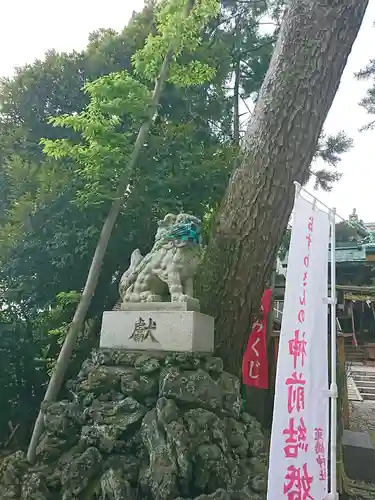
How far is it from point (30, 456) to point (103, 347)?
3.23ft

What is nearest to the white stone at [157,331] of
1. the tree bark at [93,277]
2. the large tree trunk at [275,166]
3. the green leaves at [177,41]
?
the tree bark at [93,277]

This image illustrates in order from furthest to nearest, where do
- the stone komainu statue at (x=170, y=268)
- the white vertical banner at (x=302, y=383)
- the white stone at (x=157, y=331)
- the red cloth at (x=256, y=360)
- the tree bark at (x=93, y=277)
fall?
the red cloth at (x=256, y=360) → the tree bark at (x=93, y=277) → the stone komainu statue at (x=170, y=268) → the white stone at (x=157, y=331) → the white vertical banner at (x=302, y=383)

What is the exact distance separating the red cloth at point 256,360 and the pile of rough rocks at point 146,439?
1205 millimetres

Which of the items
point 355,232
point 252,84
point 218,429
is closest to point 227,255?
point 218,429

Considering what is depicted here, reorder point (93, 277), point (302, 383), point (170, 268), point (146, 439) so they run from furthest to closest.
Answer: point (93, 277)
point (170, 268)
point (146, 439)
point (302, 383)

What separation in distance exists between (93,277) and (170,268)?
1.06 meters

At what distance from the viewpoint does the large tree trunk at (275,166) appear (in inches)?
174

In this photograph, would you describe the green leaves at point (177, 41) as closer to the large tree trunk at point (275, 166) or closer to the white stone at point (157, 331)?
the large tree trunk at point (275, 166)

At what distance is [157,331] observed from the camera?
10.4ft

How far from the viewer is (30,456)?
3.34 meters

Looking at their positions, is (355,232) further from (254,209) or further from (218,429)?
(218,429)

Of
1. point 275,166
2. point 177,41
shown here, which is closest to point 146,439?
point 275,166

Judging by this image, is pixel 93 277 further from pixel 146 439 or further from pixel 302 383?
pixel 302 383

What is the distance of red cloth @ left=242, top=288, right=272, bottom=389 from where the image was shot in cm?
437
